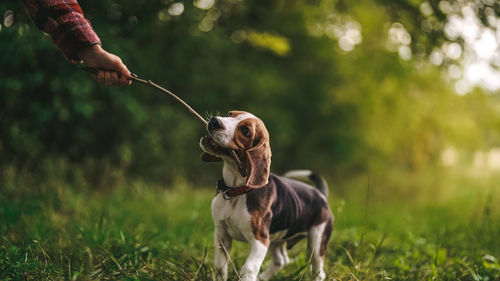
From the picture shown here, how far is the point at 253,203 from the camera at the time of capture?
8.96 ft

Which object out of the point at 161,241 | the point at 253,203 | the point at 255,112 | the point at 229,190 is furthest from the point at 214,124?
the point at 255,112

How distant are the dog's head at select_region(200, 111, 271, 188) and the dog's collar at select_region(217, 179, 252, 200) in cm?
9

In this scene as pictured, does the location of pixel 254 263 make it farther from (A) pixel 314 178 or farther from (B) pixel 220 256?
(A) pixel 314 178

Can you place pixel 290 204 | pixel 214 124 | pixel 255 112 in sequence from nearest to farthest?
pixel 214 124 → pixel 290 204 → pixel 255 112

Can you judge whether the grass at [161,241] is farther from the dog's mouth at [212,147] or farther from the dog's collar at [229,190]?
the dog's mouth at [212,147]

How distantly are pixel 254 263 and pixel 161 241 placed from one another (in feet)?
5.58

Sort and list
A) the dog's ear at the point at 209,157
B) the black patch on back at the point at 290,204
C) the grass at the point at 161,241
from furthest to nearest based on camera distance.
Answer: the grass at the point at 161,241 → the dog's ear at the point at 209,157 → the black patch on back at the point at 290,204

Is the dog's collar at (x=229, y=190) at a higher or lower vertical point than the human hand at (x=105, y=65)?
lower

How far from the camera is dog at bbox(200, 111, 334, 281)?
261cm

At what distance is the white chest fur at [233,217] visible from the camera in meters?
2.71

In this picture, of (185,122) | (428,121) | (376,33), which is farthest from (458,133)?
(185,122)

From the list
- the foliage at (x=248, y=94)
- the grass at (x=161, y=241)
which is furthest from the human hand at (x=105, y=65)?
the foliage at (x=248, y=94)

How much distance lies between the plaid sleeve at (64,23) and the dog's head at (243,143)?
91cm

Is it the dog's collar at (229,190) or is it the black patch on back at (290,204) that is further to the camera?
the black patch on back at (290,204)
